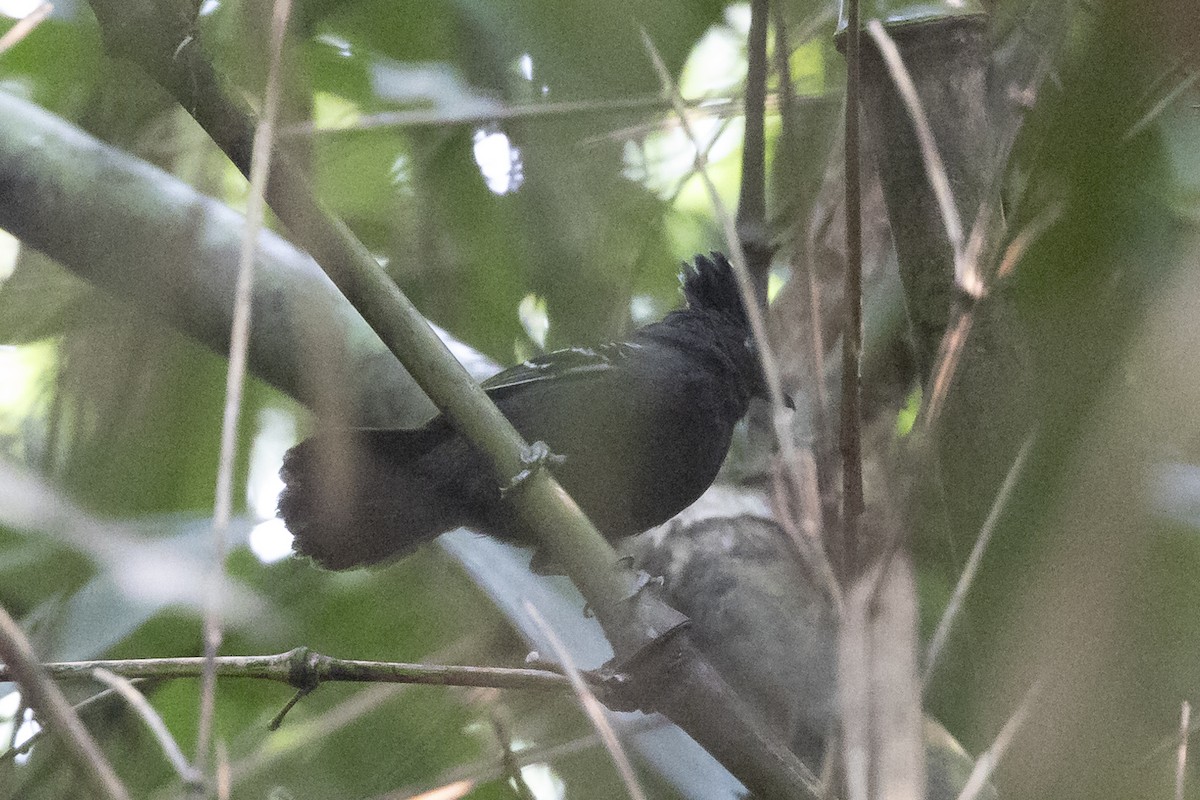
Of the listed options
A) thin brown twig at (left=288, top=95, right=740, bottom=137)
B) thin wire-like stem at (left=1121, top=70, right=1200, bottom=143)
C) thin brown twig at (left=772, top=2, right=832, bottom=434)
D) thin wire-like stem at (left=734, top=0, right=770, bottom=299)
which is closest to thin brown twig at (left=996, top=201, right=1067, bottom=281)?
thin wire-like stem at (left=1121, top=70, right=1200, bottom=143)

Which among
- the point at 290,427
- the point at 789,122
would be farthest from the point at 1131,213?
the point at 290,427

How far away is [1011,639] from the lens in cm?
112

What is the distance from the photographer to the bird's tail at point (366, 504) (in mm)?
2609

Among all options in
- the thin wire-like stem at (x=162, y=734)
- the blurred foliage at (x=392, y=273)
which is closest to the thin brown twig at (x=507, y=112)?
the blurred foliage at (x=392, y=273)

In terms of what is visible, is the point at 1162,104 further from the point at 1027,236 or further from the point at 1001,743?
the point at 1001,743

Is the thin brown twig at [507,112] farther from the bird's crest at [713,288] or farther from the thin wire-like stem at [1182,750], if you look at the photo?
the thin wire-like stem at [1182,750]

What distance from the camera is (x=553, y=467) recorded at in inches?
97.0

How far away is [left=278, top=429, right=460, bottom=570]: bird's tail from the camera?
261 centimetres

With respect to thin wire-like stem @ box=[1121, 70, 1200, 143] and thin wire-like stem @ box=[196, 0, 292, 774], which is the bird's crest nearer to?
thin wire-like stem @ box=[196, 0, 292, 774]

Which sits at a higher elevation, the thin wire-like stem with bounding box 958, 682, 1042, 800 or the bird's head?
the thin wire-like stem with bounding box 958, 682, 1042, 800

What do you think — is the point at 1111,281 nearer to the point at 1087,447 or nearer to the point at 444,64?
the point at 1087,447

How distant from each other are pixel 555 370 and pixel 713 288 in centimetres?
69

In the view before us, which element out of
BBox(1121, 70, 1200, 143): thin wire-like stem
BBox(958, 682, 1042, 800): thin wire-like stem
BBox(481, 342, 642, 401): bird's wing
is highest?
BBox(1121, 70, 1200, 143): thin wire-like stem

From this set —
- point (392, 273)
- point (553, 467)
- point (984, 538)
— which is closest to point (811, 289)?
point (984, 538)
